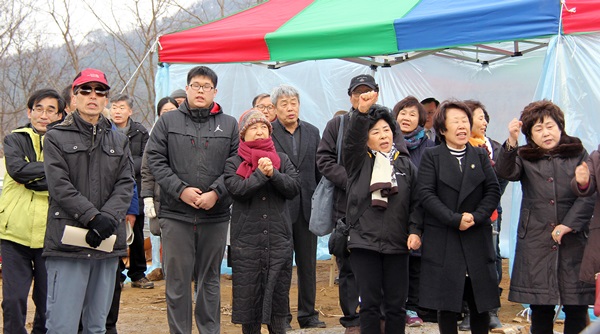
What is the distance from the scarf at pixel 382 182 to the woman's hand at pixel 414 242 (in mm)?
244

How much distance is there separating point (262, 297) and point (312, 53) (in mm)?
2353

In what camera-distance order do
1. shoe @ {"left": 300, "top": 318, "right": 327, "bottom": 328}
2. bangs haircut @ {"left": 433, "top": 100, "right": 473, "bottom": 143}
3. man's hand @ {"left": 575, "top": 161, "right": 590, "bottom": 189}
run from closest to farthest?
man's hand @ {"left": 575, "top": 161, "right": 590, "bottom": 189}, bangs haircut @ {"left": 433, "top": 100, "right": 473, "bottom": 143}, shoe @ {"left": 300, "top": 318, "right": 327, "bottom": 328}

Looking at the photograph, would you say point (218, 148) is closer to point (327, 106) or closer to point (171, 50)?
point (171, 50)

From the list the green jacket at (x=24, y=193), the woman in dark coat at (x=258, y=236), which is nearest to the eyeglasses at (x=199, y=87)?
the woman in dark coat at (x=258, y=236)

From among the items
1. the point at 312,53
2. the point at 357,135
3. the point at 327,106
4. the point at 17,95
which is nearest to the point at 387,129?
the point at 357,135

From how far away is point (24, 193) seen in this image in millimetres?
4824

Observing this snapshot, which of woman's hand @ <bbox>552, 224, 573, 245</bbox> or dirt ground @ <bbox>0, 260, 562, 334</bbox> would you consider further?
dirt ground @ <bbox>0, 260, 562, 334</bbox>

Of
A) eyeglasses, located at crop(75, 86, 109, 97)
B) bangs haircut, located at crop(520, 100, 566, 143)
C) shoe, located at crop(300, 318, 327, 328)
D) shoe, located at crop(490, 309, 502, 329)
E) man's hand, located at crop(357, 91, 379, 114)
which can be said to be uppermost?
eyeglasses, located at crop(75, 86, 109, 97)

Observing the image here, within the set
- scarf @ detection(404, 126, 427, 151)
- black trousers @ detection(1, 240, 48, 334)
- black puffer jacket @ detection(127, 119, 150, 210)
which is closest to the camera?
black trousers @ detection(1, 240, 48, 334)

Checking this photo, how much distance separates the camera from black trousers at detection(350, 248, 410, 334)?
445cm

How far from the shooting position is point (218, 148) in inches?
193

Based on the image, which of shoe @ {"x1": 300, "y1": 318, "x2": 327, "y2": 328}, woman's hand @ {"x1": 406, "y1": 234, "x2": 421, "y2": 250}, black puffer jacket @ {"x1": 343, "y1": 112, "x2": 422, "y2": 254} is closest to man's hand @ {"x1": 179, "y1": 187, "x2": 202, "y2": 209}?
black puffer jacket @ {"x1": 343, "y1": 112, "x2": 422, "y2": 254}

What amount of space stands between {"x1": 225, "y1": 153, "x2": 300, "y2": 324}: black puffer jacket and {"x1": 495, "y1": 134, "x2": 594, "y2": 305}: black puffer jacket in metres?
1.48

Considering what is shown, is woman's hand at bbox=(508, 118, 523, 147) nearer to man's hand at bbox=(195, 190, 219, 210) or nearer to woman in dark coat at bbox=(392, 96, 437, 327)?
woman in dark coat at bbox=(392, 96, 437, 327)
